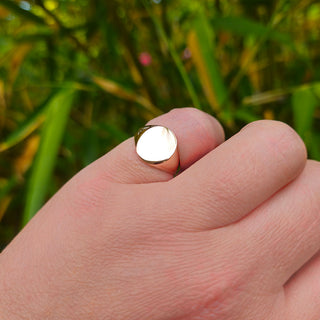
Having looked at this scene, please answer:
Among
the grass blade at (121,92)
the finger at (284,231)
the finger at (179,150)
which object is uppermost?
the grass blade at (121,92)

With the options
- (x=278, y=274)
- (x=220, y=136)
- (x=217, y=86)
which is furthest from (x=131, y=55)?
(x=278, y=274)

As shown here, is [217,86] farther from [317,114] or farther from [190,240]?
[190,240]

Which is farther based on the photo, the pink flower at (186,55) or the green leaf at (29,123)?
the pink flower at (186,55)

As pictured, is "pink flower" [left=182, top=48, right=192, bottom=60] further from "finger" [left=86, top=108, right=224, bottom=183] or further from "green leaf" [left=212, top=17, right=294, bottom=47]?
"finger" [left=86, top=108, right=224, bottom=183]

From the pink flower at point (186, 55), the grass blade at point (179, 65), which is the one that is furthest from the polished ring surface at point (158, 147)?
the pink flower at point (186, 55)

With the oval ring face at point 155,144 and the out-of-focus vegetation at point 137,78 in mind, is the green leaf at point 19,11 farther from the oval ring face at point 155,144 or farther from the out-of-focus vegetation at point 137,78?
the oval ring face at point 155,144

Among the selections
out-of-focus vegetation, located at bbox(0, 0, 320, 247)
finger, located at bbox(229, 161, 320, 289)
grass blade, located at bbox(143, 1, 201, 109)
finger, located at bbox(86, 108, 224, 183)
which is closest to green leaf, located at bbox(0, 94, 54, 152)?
out-of-focus vegetation, located at bbox(0, 0, 320, 247)
